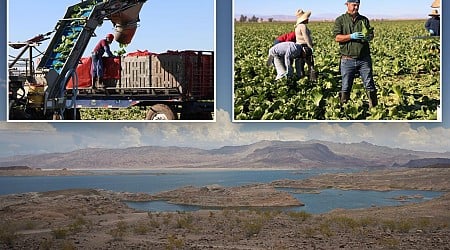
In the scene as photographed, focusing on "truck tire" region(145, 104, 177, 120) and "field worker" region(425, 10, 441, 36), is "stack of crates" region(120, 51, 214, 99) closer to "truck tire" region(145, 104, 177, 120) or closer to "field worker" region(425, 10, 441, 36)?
"truck tire" region(145, 104, 177, 120)

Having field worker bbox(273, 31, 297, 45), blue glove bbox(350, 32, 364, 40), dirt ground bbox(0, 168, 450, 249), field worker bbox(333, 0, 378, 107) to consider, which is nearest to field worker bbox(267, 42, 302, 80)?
field worker bbox(273, 31, 297, 45)

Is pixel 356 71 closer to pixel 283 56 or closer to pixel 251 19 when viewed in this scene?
pixel 283 56

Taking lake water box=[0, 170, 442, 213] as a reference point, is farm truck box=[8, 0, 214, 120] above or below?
above

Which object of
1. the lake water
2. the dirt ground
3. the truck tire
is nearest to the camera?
the dirt ground

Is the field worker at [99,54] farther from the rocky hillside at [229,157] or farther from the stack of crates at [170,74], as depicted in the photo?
the rocky hillside at [229,157]

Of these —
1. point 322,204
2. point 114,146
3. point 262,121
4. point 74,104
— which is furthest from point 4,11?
point 322,204

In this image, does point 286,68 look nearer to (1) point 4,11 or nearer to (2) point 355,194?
(2) point 355,194
